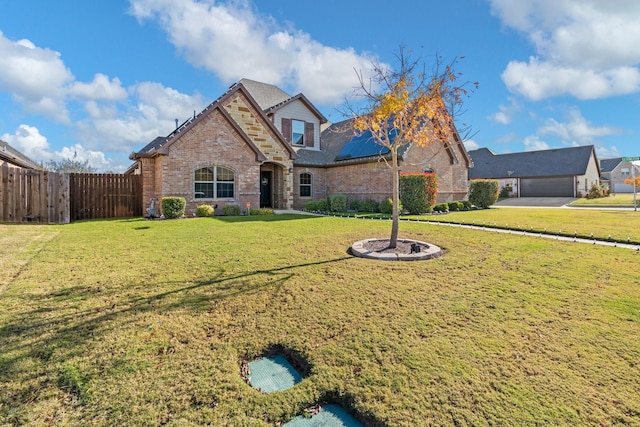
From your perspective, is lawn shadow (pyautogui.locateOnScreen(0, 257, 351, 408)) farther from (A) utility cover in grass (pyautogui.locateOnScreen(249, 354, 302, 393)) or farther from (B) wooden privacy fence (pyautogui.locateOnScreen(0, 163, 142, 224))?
(B) wooden privacy fence (pyautogui.locateOnScreen(0, 163, 142, 224))

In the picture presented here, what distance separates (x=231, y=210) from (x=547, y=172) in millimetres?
38599

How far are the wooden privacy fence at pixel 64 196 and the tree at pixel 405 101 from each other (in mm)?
13559

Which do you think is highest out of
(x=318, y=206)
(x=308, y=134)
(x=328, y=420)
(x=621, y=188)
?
(x=308, y=134)

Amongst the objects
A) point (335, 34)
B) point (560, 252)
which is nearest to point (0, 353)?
point (560, 252)

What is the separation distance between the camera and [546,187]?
38.9 metres

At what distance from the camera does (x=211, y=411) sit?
8.41 ft

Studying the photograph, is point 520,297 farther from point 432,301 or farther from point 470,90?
point 470,90

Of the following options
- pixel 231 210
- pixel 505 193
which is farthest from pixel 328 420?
pixel 505 193

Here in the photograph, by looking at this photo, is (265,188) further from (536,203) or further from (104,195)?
(536,203)

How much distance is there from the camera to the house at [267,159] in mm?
16375

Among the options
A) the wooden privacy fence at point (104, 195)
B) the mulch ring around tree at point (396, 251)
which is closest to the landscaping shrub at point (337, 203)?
the wooden privacy fence at point (104, 195)

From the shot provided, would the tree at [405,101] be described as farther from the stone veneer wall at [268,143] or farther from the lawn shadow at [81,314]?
the stone veneer wall at [268,143]

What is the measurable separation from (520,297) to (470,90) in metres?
5.92

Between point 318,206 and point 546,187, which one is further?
point 546,187
